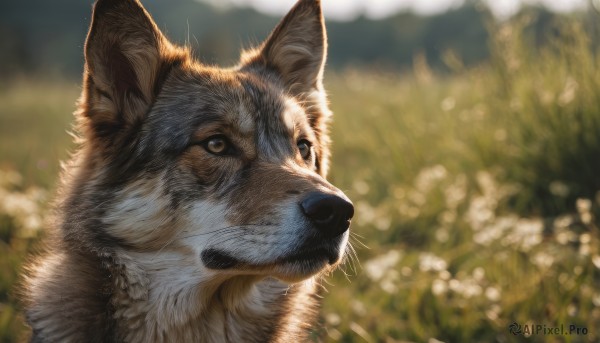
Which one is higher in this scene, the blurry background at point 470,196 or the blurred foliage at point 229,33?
the blurry background at point 470,196

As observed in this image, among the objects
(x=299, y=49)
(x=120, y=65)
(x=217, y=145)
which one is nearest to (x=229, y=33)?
(x=299, y=49)

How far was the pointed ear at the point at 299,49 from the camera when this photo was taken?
12.3 feet

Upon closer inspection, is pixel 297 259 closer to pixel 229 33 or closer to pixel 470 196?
pixel 470 196

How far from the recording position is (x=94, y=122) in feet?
9.91

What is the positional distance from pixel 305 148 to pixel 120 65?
45.2 inches

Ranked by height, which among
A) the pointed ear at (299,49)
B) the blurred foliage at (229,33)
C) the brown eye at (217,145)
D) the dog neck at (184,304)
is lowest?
the blurred foliage at (229,33)

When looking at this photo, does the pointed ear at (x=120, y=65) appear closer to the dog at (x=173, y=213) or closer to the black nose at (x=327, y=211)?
the dog at (x=173, y=213)

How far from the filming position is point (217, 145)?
9.92 feet

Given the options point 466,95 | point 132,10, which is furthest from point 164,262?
point 466,95

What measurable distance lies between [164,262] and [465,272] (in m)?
2.48

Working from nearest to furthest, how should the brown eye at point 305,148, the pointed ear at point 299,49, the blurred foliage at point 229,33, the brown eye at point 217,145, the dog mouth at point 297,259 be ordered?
the dog mouth at point 297,259
the brown eye at point 217,145
the brown eye at point 305,148
the pointed ear at point 299,49
the blurred foliage at point 229,33

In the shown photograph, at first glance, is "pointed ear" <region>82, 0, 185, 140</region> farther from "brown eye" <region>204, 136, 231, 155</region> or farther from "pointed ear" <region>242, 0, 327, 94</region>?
"pointed ear" <region>242, 0, 327, 94</region>

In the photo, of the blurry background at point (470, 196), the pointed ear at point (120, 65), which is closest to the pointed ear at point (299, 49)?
the blurry background at point (470, 196)

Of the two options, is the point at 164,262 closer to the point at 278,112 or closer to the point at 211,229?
the point at 211,229
